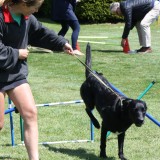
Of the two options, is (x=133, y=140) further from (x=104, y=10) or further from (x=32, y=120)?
(x=104, y=10)

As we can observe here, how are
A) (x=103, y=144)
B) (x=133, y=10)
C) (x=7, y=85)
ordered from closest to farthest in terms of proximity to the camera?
(x=7, y=85) → (x=103, y=144) → (x=133, y=10)

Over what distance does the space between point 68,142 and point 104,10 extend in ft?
59.0

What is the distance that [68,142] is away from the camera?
5.63m

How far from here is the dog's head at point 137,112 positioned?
4.62m

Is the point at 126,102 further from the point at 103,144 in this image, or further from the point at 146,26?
the point at 146,26

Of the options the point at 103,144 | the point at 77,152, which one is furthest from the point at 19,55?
the point at 77,152

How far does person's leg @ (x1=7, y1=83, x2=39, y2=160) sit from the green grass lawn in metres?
0.68

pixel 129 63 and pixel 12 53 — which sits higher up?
pixel 12 53

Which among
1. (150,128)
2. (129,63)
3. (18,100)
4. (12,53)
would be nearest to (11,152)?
(18,100)

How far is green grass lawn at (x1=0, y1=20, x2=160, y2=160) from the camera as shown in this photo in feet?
17.5

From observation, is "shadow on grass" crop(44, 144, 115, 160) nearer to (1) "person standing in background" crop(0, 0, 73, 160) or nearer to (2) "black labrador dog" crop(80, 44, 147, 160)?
(2) "black labrador dog" crop(80, 44, 147, 160)

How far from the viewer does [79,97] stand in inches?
311

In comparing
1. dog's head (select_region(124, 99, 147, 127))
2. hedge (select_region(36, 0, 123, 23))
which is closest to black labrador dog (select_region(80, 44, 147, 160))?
dog's head (select_region(124, 99, 147, 127))

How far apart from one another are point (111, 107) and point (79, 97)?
2.95 m
